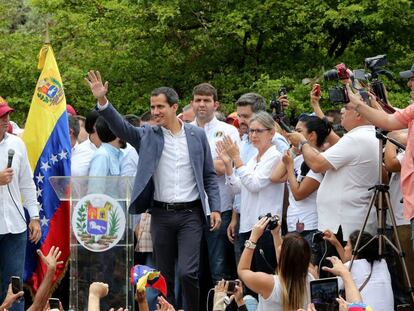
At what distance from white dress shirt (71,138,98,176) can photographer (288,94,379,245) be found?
3.09 m

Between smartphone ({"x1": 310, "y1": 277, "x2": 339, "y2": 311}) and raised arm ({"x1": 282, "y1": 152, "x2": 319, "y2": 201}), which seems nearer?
smartphone ({"x1": 310, "y1": 277, "x2": 339, "y2": 311})

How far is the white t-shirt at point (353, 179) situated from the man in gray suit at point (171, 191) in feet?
4.65

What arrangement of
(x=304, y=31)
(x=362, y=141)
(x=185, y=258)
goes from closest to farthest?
(x=362, y=141) → (x=185, y=258) → (x=304, y=31)

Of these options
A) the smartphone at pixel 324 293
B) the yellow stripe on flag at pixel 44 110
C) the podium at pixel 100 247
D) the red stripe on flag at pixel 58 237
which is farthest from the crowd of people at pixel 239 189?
the smartphone at pixel 324 293

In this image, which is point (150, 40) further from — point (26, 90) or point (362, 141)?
point (362, 141)

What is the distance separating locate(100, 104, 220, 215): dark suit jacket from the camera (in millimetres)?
10523

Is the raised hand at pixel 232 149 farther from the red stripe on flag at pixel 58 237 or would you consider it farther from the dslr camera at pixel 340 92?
the red stripe on flag at pixel 58 237

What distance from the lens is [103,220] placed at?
414 inches

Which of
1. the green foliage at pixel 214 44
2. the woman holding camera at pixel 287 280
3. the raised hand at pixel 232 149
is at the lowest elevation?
the woman holding camera at pixel 287 280

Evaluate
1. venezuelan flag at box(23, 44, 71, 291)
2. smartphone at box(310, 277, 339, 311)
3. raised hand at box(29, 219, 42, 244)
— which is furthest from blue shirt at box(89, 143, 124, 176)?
smartphone at box(310, 277, 339, 311)

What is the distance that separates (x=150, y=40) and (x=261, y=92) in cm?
321

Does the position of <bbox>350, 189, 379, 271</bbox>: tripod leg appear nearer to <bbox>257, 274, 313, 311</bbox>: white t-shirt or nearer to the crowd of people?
the crowd of people

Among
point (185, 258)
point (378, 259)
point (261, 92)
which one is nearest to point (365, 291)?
point (378, 259)

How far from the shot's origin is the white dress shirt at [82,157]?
40.3 feet
